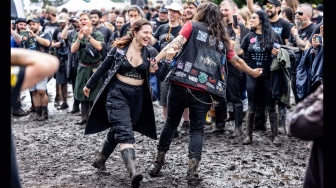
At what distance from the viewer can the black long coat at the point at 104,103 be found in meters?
6.75

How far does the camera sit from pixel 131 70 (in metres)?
6.68

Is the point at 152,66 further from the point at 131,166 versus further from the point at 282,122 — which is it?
the point at 282,122

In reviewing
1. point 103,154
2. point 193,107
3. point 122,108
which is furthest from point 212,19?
point 103,154

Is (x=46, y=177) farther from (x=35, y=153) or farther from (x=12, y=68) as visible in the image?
(x=12, y=68)

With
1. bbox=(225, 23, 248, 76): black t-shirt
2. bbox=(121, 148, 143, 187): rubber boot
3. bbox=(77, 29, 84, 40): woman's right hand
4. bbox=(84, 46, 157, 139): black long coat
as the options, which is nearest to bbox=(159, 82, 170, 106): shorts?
bbox=(225, 23, 248, 76): black t-shirt

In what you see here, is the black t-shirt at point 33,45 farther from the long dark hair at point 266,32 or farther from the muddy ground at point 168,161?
the long dark hair at point 266,32

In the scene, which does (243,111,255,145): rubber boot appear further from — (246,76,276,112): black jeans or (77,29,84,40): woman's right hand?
(77,29,84,40): woman's right hand

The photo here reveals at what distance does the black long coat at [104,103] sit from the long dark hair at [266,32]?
7.54ft

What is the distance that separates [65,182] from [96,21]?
5.45 metres

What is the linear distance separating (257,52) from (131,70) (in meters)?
2.72

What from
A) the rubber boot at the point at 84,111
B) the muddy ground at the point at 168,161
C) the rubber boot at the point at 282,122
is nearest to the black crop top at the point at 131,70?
the muddy ground at the point at 168,161

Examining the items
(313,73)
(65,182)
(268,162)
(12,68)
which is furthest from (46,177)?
(12,68)

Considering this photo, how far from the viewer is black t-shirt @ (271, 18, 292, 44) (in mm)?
9383

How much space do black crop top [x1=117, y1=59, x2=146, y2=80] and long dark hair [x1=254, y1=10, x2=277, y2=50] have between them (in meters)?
2.58
